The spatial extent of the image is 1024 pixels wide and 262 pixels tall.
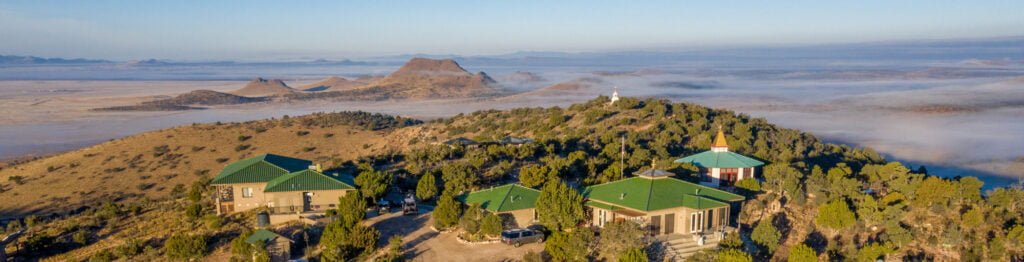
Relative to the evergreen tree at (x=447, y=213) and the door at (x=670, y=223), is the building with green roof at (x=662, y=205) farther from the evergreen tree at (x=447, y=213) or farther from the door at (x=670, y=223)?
the evergreen tree at (x=447, y=213)

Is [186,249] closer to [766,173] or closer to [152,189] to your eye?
[766,173]

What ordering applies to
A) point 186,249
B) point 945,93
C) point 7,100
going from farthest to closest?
1. point 7,100
2. point 945,93
3. point 186,249

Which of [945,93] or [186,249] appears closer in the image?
[186,249]

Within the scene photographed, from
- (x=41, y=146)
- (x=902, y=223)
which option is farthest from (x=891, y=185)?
(x=41, y=146)

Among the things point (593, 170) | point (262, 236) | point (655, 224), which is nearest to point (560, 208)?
point (655, 224)

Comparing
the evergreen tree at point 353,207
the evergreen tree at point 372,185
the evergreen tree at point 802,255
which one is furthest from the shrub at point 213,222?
the evergreen tree at point 802,255

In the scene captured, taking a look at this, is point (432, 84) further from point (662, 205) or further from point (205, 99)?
point (662, 205)

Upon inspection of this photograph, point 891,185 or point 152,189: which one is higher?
point 891,185

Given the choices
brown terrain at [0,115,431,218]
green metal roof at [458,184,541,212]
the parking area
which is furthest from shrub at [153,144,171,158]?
green metal roof at [458,184,541,212]
